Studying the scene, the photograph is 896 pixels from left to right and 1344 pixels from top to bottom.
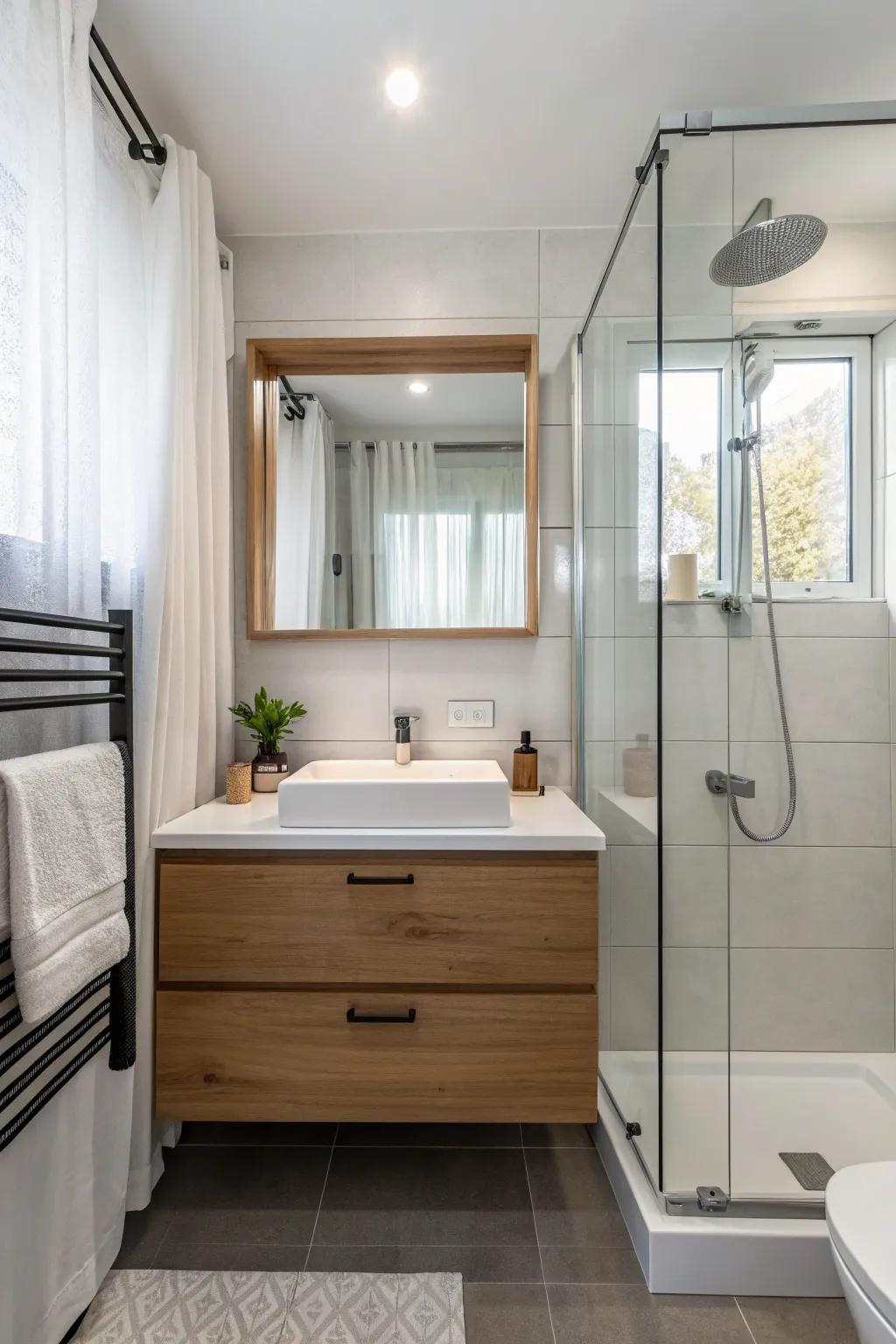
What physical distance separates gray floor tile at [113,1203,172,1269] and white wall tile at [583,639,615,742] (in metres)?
1.39

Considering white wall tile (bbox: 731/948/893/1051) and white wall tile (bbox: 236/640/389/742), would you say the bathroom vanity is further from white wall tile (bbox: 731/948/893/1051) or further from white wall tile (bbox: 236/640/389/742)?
white wall tile (bbox: 236/640/389/742)

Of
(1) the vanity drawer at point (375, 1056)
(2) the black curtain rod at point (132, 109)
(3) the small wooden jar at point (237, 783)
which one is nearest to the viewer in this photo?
(2) the black curtain rod at point (132, 109)

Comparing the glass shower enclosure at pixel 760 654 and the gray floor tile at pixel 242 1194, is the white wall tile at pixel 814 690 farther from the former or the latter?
the gray floor tile at pixel 242 1194

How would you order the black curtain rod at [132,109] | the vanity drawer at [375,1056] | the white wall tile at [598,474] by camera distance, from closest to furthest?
the black curtain rod at [132,109]
the vanity drawer at [375,1056]
the white wall tile at [598,474]

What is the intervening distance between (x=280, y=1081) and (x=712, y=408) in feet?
5.13

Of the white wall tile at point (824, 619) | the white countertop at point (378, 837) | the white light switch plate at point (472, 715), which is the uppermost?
the white wall tile at point (824, 619)

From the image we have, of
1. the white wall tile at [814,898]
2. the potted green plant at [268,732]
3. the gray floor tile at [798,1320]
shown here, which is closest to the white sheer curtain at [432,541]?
the potted green plant at [268,732]

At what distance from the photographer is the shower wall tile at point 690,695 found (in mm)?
1242

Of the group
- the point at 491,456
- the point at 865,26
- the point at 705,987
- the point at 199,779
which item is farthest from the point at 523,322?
the point at 705,987

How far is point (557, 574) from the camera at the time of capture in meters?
1.98

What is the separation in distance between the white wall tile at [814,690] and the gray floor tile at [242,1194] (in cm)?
134

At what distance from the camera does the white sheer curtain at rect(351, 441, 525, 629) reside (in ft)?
6.41

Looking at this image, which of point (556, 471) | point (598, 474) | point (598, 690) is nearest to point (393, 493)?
point (556, 471)

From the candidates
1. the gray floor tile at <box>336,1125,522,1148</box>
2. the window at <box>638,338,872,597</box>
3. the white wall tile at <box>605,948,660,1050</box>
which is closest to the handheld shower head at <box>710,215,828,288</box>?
the window at <box>638,338,872,597</box>
